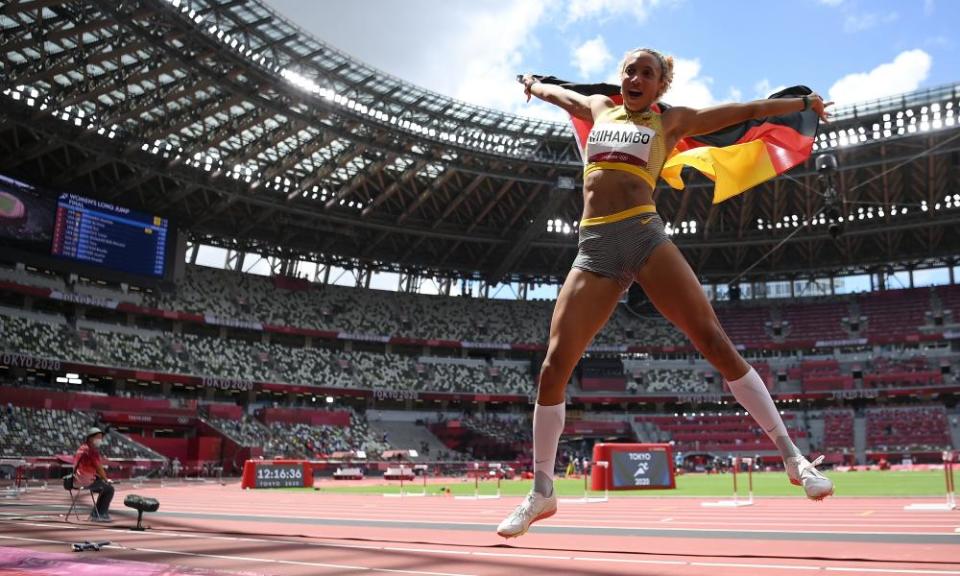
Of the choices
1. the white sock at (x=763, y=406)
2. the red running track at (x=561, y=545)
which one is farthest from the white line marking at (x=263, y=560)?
the white sock at (x=763, y=406)

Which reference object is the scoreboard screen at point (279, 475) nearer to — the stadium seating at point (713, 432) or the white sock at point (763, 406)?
the white sock at point (763, 406)

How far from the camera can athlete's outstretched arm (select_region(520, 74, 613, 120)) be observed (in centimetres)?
476

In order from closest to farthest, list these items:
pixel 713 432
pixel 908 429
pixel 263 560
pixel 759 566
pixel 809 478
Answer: pixel 809 478 < pixel 759 566 < pixel 263 560 < pixel 908 429 < pixel 713 432

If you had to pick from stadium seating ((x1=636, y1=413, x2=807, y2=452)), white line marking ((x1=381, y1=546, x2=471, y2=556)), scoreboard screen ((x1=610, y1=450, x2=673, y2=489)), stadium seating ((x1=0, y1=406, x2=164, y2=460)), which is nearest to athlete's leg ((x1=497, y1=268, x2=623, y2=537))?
white line marking ((x1=381, y1=546, x2=471, y2=556))

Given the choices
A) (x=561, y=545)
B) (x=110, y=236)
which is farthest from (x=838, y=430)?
(x=561, y=545)

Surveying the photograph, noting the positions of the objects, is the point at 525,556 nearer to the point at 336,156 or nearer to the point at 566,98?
the point at 566,98

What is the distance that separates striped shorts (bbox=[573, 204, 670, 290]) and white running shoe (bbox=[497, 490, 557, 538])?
4.16 ft

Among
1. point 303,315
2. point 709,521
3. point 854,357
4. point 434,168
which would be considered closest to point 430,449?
point 303,315

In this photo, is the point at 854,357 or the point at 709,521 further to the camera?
the point at 854,357

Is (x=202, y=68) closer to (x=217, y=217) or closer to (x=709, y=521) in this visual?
(x=217, y=217)

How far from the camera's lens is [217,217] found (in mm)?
47125

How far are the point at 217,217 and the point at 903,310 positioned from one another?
48.0m

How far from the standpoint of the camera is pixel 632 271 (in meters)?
4.01

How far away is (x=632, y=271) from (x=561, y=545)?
3.25 m
